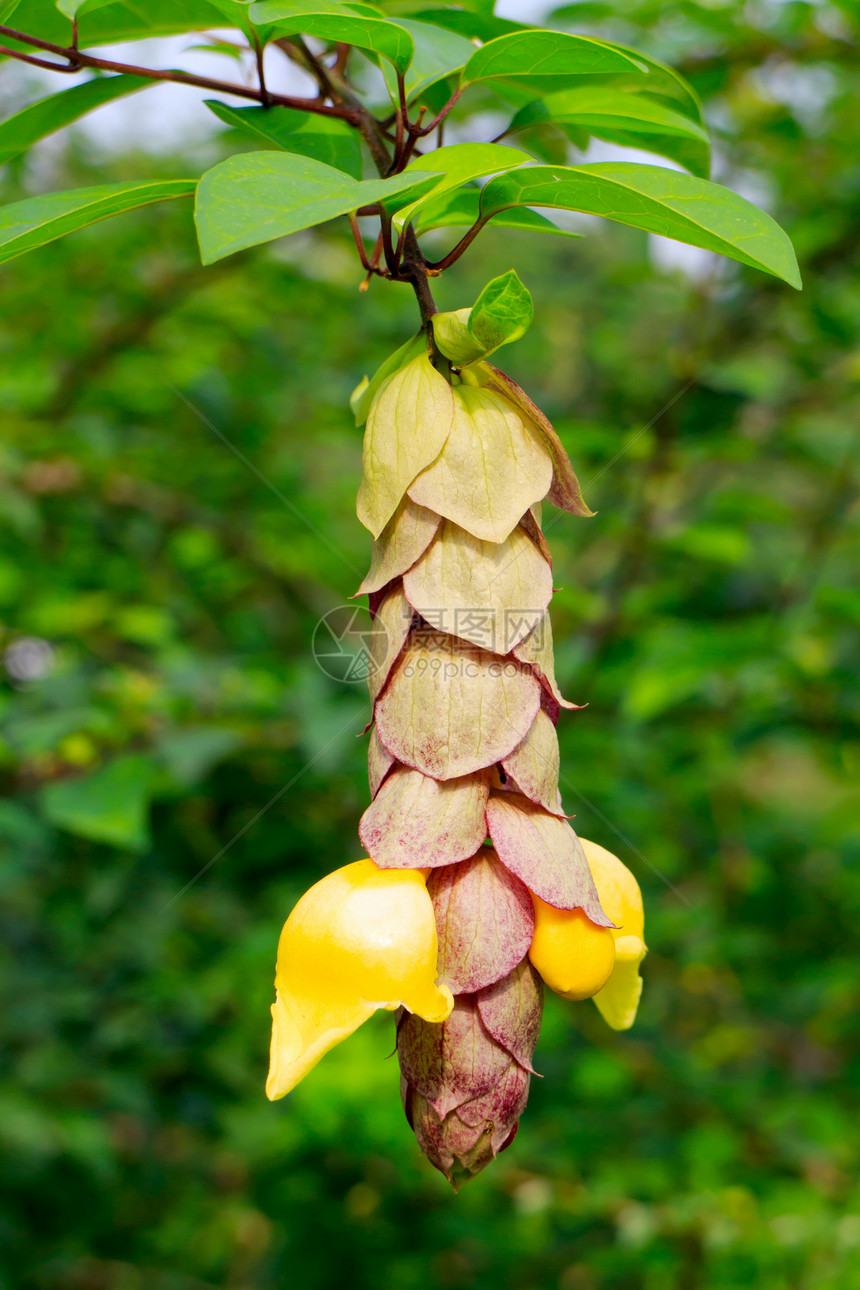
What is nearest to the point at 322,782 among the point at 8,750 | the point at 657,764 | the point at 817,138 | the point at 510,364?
the point at 8,750

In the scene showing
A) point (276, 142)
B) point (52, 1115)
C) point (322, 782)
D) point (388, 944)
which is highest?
point (276, 142)

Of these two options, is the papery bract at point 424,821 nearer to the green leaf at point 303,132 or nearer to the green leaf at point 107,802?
the green leaf at point 303,132

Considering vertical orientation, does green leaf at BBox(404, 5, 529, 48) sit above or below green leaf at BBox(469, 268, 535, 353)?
above

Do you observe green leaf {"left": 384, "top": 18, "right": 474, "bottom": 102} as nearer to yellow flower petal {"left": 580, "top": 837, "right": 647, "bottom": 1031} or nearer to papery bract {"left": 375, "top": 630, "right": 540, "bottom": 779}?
papery bract {"left": 375, "top": 630, "right": 540, "bottom": 779}

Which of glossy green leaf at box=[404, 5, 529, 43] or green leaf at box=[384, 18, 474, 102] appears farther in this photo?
glossy green leaf at box=[404, 5, 529, 43]

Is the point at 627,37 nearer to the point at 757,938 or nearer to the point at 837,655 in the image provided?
the point at 837,655

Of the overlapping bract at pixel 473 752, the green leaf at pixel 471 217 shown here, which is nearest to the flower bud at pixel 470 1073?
the overlapping bract at pixel 473 752

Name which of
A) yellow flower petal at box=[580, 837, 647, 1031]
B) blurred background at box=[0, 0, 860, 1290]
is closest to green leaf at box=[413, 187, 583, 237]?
yellow flower petal at box=[580, 837, 647, 1031]
